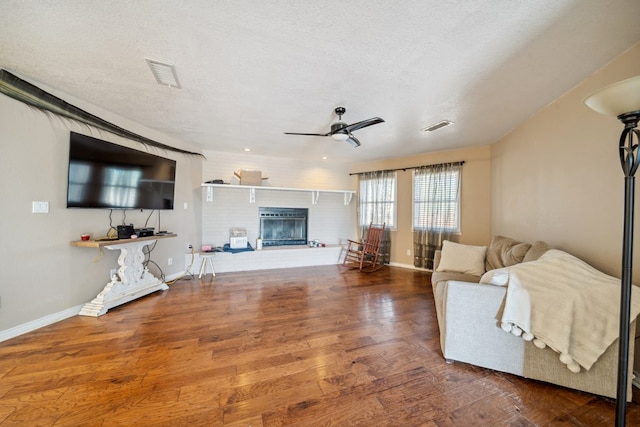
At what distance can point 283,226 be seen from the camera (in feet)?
16.5

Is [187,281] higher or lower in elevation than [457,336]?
lower

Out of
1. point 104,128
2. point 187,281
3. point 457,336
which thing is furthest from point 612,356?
point 104,128

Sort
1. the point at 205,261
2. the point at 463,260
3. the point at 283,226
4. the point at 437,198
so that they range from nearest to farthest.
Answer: the point at 463,260 < the point at 205,261 < the point at 437,198 < the point at 283,226

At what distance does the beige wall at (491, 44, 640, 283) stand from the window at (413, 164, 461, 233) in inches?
37.6

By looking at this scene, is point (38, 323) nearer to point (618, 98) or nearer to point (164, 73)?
point (164, 73)

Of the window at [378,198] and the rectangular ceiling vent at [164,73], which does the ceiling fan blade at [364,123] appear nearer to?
the rectangular ceiling vent at [164,73]

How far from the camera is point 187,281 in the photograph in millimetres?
3658

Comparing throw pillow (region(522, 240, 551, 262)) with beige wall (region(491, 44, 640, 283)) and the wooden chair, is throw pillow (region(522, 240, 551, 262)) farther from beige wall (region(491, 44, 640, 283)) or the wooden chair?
the wooden chair

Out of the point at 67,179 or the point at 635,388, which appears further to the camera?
the point at 67,179

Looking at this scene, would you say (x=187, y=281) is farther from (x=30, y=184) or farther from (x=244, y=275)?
(x=30, y=184)

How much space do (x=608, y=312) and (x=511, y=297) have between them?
1.55ft

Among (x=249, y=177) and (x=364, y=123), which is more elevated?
→ (x=364, y=123)

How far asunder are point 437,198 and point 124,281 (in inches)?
197

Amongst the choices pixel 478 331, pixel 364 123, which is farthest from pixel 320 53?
pixel 478 331
